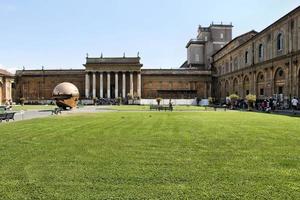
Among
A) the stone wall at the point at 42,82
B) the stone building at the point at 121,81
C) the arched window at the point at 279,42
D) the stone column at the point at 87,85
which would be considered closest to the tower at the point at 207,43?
the stone building at the point at 121,81

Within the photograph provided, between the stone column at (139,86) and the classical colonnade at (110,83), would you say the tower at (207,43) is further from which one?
the classical colonnade at (110,83)

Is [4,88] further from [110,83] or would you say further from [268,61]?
[268,61]

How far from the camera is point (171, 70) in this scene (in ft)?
281

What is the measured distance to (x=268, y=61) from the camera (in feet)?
154

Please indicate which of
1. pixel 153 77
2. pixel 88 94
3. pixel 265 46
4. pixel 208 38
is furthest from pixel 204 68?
pixel 265 46

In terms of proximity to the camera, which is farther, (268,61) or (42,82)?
(42,82)

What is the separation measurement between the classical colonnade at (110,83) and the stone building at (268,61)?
22.8 metres

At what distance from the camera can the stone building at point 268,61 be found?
39656 millimetres

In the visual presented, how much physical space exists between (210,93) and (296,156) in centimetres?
7681

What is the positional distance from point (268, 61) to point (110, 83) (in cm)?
4637

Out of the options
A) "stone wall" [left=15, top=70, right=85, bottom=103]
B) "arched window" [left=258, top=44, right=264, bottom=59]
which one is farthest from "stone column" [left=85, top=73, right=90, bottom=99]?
"arched window" [left=258, top=44, right=264, bottom=59]

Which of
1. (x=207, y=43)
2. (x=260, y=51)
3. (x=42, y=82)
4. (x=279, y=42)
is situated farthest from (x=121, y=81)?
(x=279, y=42)

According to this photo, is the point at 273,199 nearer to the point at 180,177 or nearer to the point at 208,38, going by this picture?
Answer: the point at 180,177

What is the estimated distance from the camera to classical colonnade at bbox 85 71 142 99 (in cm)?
8412
